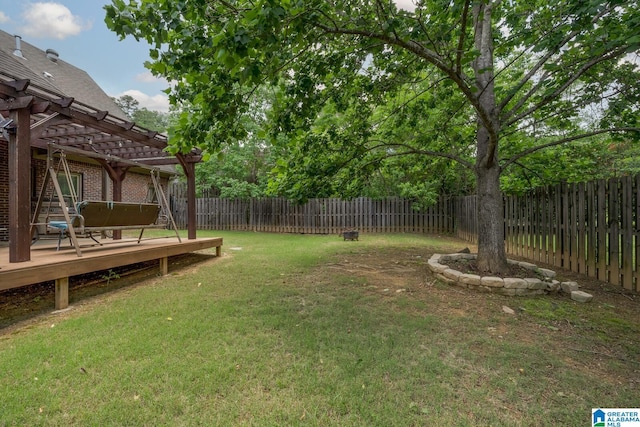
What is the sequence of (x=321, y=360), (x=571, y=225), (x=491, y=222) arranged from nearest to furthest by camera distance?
(x=321, y=360)
(x=491, y=222)
(x=571, y=225)

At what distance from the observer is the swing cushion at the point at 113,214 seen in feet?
13.4

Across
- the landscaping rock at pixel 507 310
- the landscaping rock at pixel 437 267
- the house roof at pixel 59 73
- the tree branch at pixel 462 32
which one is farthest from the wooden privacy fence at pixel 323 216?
the tree branch at pixel 462 32

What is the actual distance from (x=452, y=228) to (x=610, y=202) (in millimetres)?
7997

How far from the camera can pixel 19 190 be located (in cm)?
344

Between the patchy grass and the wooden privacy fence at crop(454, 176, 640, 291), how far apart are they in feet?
2.16

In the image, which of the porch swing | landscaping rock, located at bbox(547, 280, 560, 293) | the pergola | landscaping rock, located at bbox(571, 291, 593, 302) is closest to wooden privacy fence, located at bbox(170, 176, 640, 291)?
landscaping rock, located at bbox(571, 291, 593, 302)

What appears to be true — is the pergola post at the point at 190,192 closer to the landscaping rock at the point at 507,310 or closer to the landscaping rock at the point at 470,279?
the landscaping rock at the point at 470,279

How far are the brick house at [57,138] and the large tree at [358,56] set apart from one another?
2.17 metres

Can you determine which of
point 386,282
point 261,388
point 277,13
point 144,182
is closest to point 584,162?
point 386,282

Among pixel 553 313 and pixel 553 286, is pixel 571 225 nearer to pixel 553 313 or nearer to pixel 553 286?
pixel 553 286

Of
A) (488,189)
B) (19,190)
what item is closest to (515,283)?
(488,189)

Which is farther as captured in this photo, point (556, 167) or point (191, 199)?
point (191, 199)

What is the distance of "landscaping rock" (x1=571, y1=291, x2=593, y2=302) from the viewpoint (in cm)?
350

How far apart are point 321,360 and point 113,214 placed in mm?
4379
